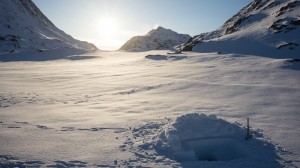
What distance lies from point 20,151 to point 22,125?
76.3 inches

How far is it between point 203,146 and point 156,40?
13614cm

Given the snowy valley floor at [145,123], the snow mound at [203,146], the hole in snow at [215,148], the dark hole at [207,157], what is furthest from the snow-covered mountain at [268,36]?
the dark hole at [207,157]

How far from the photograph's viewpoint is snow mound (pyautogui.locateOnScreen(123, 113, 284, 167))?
5.20 metres

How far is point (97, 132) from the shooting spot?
674 centimetres

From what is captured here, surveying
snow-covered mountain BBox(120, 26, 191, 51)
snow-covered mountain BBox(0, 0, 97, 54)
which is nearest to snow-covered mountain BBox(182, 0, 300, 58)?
snow-covered mountain BBox(0, 0, 97, 54)

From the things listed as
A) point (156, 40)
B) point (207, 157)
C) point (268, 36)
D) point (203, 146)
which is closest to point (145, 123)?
point (203, 146)

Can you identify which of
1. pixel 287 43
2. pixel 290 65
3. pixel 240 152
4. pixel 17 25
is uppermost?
pixel 17 25

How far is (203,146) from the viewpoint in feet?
19.7

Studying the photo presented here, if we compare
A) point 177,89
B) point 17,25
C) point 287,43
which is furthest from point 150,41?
point 177,89

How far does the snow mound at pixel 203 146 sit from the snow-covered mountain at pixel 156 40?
397ft

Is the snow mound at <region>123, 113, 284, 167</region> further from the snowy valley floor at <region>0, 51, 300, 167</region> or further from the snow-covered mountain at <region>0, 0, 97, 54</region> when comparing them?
the snow-covered mountain at <region>0, 0, 97, 54</region>

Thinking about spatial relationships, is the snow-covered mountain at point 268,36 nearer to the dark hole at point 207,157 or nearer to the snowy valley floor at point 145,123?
the snowy valley floor at point 145,123

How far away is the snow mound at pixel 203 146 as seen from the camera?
520 cm

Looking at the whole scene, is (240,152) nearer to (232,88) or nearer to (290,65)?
(232,88)
